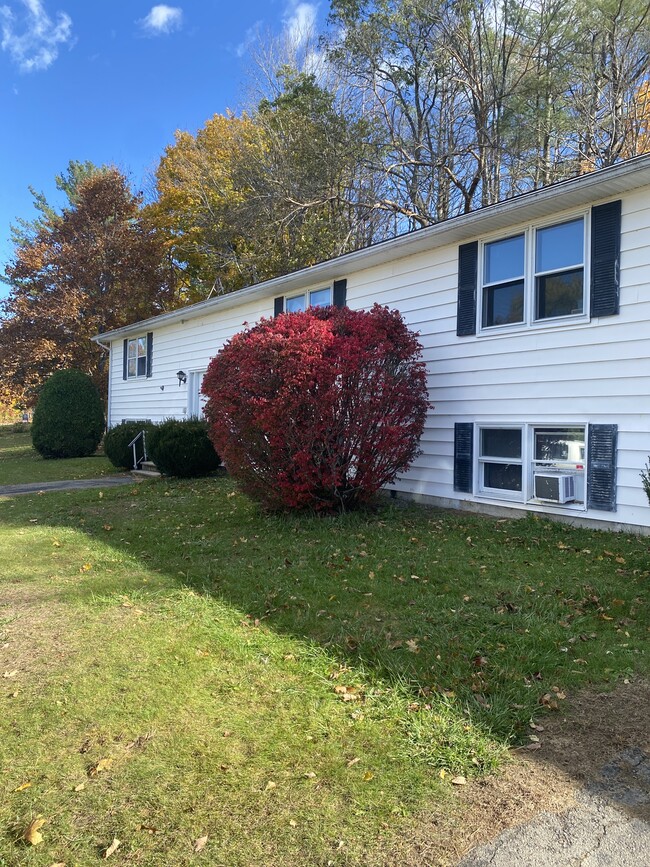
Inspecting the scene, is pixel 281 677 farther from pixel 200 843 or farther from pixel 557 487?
pixel 557 487

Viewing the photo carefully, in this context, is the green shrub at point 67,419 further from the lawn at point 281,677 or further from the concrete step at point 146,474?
the lawn at point 281,677

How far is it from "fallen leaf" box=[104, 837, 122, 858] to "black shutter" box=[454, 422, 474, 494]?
677cm

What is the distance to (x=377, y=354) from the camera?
753 cm

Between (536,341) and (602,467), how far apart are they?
5.82 ft

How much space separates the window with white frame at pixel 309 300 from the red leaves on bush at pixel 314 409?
10.5 feet

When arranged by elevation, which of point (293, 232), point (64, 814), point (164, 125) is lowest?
point (64, 814)

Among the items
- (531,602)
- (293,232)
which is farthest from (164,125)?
(531,602)

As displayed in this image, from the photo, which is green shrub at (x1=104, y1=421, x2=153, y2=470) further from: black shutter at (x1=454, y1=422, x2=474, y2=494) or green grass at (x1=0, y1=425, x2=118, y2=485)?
black shutter at (x1=454, y1=422, x2=474, y2=494)

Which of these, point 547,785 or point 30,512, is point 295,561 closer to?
point 547,785

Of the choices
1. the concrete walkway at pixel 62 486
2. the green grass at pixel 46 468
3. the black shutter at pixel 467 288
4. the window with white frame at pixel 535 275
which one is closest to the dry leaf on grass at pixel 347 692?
the window with white frame at pixel 535 275

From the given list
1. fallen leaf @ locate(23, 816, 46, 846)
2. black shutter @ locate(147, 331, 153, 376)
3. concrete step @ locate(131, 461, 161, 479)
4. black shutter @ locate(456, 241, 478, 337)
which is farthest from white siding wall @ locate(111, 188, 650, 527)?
black shutter @ locate(147, 331, 153, 376)

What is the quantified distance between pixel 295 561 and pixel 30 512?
498 cm

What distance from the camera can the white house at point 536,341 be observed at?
21.6 ft

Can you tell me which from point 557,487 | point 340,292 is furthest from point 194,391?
point 557,487
